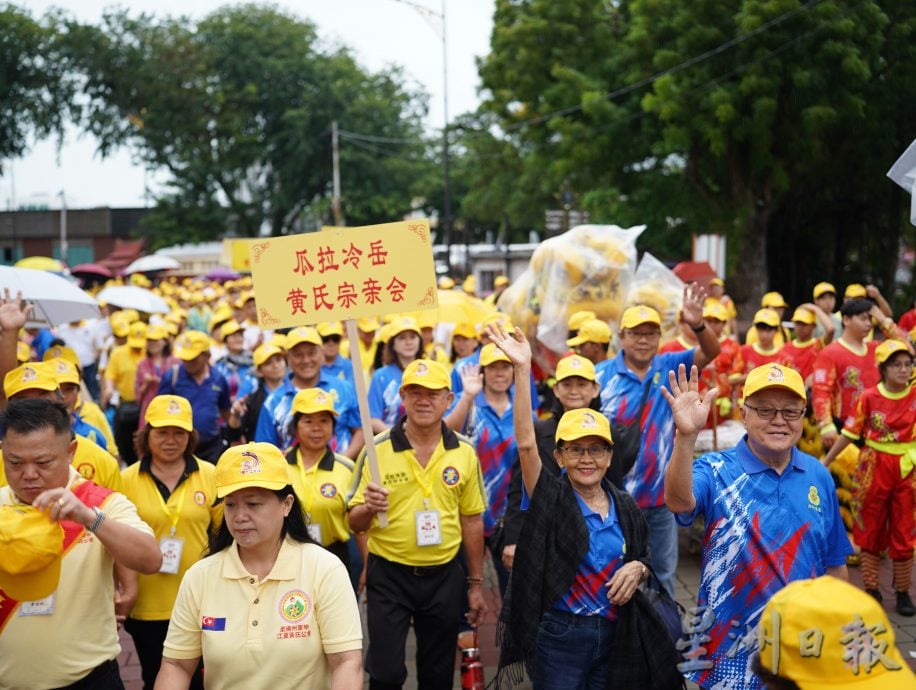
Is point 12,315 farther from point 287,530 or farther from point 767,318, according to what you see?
point 767,318

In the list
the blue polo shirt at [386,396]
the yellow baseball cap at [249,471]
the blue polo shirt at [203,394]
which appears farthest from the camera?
the blue polo shirt at [203,394]

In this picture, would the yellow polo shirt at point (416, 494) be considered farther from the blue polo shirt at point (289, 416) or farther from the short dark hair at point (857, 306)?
the short dark hair at point (857, 306)

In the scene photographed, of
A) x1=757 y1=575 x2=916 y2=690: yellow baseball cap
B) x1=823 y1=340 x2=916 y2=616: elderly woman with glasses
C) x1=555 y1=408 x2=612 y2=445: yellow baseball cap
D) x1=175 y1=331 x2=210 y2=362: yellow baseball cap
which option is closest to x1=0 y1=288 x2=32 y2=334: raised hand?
x1=175 y1=331 x2=210 y2=362: yellow baseball cap

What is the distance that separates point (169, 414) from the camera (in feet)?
16.1

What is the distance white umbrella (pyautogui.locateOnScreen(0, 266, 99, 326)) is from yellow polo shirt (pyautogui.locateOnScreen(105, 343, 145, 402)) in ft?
8.65

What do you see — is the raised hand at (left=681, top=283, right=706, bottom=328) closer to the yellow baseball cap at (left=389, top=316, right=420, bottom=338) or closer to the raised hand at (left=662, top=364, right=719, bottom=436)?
the raised hand at (left=662, top=364, right=719, bottom=436)

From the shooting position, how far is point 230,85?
46281 mm

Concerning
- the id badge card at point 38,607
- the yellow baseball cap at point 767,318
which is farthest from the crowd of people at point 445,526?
the yellow baseball cap at point 767,318

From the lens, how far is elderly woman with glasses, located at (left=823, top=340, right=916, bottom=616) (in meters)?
6.92

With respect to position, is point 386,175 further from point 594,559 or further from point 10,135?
point 594,559

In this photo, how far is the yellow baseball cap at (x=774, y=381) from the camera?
3.73 metres

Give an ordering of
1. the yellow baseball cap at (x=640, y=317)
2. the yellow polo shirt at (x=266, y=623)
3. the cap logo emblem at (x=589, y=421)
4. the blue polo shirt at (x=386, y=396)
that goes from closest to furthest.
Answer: the yellow polo shirt at (x=266, y=623), the cap logo emblem at (x=589, y=421), the yellow baseball cap at (x=640, y=317), the blue polo shirt at (x=386, y=396)

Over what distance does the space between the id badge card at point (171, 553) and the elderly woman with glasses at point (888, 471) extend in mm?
4912

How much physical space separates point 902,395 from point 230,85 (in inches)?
1718
